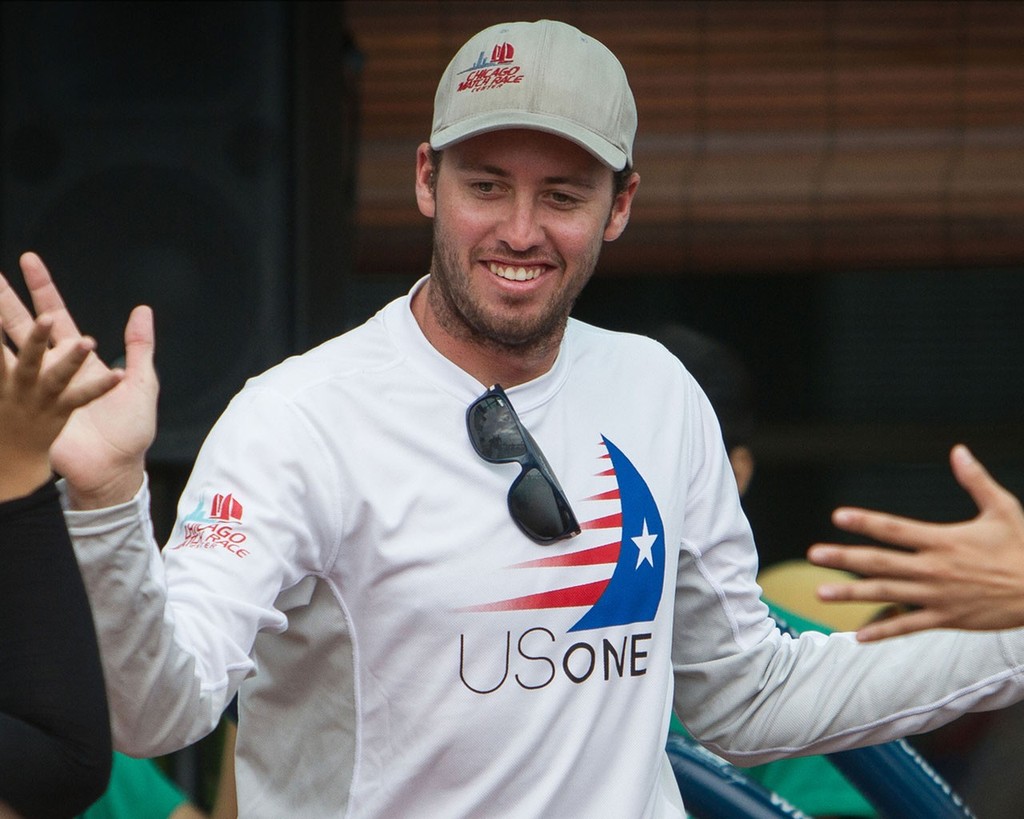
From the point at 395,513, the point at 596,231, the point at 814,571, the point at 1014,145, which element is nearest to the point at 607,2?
the point at 1014,145

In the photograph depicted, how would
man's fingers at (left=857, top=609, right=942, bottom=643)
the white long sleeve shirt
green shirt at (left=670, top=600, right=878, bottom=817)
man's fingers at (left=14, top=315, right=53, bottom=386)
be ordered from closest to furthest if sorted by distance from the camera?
man's fingers at (left=14, top=315, right=53, bottom=386)
man's fingers at (left=857, top=609, right=942, bottom=643)
the white long sleeve shirt
green shirt at (left=670, top=600, right=878, bottom=817)

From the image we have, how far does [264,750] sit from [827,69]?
8.16ft

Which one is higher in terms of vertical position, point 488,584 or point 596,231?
point 596,231

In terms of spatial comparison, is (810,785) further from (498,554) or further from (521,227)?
(521,227)

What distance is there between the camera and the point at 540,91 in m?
1.97

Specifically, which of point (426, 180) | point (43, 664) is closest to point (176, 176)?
point (426, 180)

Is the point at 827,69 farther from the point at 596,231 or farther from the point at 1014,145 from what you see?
the point at 596,231

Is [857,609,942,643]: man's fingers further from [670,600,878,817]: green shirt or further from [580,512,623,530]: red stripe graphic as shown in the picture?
[670,600,878,817]: green shirt

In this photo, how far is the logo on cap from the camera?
1.98 meters

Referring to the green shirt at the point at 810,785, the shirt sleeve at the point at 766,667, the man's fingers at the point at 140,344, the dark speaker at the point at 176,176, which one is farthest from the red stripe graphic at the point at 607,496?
the dark speaker at the point at 176,176

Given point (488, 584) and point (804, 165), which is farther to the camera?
point (804, 165)

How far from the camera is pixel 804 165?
3.97 meters

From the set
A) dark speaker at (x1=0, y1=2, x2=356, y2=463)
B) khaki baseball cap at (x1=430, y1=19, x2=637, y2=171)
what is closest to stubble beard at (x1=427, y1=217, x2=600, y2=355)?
khaki baseball cap at (x1=430, y1=19, x2=637, y2=171)

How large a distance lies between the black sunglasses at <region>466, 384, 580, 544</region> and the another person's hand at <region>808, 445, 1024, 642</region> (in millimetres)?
337
